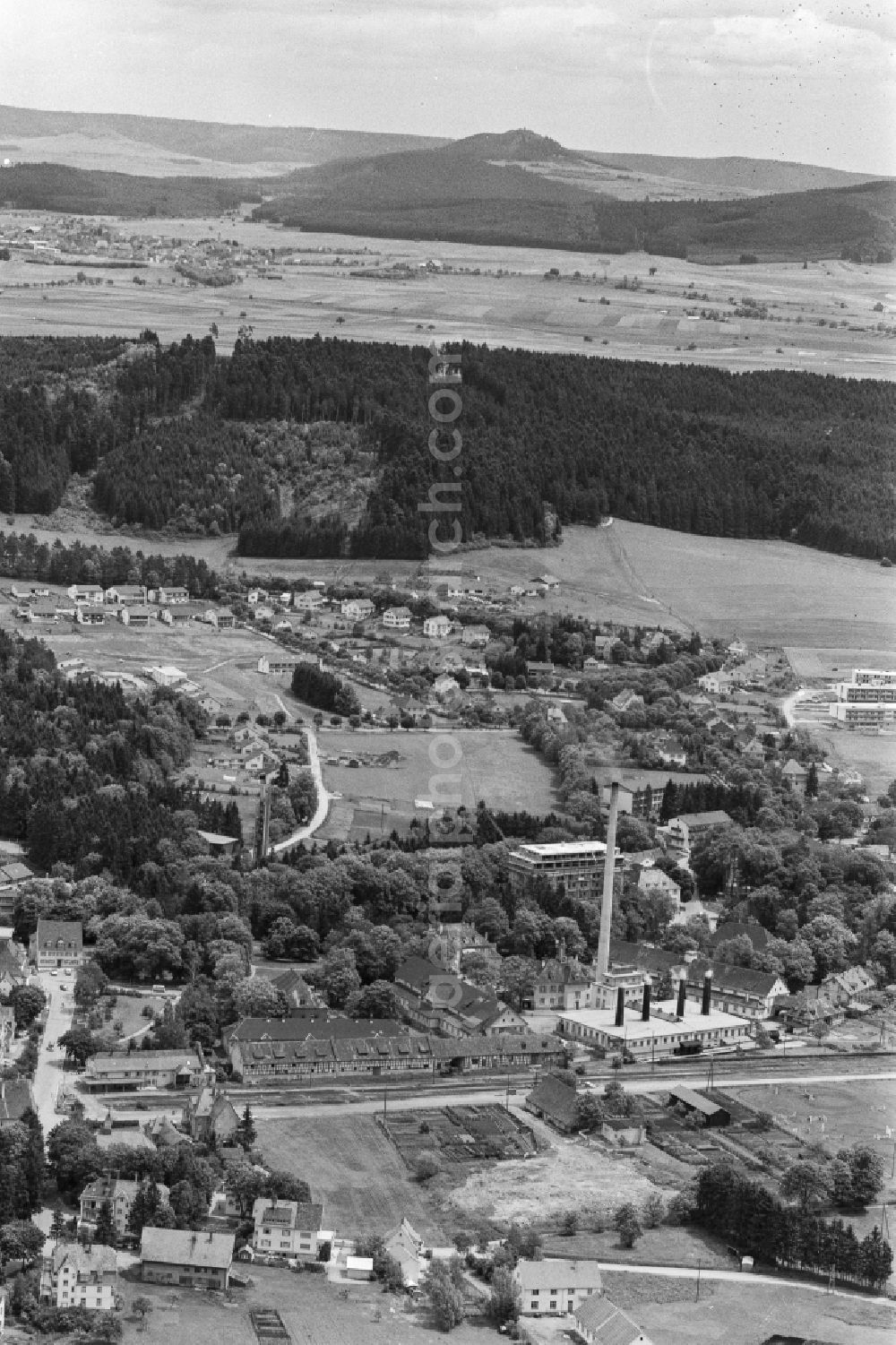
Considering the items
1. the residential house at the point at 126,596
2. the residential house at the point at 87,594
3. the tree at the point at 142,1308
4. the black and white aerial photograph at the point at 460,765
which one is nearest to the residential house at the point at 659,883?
the black and white aerial photograph at the point at 460,765

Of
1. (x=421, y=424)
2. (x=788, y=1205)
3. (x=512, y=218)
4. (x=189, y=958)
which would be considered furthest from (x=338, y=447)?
(x=788, y=1205)

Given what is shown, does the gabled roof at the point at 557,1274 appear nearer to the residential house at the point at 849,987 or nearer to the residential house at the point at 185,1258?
the residential house at the point at 185,1258

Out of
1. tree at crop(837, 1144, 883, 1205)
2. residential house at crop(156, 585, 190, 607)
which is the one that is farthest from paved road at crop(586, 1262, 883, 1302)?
residential house at crop(156, 585, 190, 607)

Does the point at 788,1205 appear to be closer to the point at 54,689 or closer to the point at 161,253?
the point at 54,689

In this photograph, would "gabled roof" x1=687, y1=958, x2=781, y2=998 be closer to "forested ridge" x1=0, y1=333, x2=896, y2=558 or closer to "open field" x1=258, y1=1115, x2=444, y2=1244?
"open field" x1=258, y1=1115, x2=444, y2=1244

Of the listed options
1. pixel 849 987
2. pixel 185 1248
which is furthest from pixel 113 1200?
pixel 849 987
